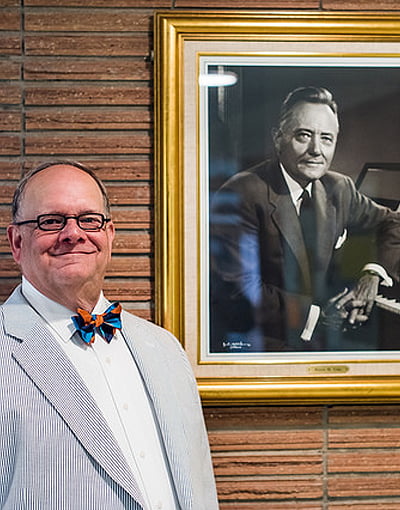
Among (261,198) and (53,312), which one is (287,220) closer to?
(261,198)

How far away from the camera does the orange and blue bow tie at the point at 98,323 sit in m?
1.61

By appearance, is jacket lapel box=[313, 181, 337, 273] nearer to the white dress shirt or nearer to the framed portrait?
the framed portrait

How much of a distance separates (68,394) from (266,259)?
2.28 ft

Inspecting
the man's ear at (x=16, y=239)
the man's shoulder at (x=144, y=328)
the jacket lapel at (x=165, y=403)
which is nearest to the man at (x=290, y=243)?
the man's shoulder at (x=144, y=328)

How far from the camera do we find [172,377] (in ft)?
5.67

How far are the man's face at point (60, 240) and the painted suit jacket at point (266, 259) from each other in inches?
16.5

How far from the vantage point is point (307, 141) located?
6.54ft

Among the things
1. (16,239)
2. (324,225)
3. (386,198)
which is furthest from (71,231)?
(386,198)

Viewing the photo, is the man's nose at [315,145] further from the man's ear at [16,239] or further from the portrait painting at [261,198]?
the man's ear at [16,239]

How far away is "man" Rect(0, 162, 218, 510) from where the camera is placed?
1473 mm

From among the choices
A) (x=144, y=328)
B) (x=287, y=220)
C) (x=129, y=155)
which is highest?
(x=129, y=155)

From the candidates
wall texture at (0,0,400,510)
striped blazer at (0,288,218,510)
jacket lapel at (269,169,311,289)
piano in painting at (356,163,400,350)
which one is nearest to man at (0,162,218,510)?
striped blazer at (0,288,218,510)

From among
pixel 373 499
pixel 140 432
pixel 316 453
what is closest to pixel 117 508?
pixel 140 432

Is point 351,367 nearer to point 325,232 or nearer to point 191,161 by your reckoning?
point 325,232
